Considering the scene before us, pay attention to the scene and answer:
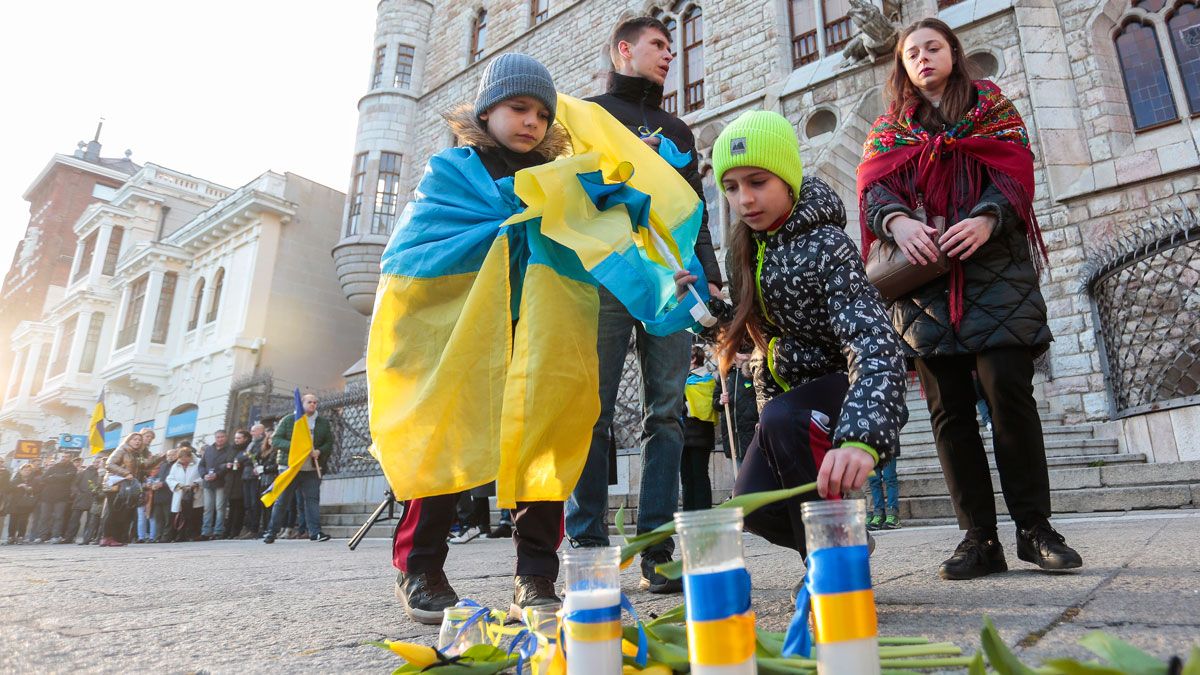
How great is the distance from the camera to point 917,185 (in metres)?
2.46

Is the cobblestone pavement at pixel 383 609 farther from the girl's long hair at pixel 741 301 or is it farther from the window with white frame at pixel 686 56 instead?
the window with white frame at pixel 686 56

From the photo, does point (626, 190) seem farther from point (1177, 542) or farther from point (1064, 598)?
point (1177, 542)

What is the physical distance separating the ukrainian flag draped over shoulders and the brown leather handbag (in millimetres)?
750

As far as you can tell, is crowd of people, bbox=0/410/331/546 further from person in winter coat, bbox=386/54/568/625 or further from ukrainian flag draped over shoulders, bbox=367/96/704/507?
ukrainian flag draped over shoulders, bbox=367/96/704/507

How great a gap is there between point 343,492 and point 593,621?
44.3ft

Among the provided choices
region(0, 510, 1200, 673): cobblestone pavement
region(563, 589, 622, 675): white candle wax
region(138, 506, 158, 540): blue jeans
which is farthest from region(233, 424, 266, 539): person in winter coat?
region(563, 589, 622, 675): white candle wax

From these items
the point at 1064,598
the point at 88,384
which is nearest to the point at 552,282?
the point at 1064,598

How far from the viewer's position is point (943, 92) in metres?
2.47

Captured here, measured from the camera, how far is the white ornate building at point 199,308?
21.0 m

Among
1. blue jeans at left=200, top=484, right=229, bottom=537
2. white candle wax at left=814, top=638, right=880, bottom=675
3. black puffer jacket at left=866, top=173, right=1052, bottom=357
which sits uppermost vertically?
black puffer jacket at left=866, top=173, right=1052, bottom=357

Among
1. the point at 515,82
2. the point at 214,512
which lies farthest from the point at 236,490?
the point at 515,82

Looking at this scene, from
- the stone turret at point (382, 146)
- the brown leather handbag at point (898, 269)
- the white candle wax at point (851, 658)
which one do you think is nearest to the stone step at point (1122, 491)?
the brown leather handbag at point (898, 269)

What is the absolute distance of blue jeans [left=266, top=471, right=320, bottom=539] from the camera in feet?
28.4

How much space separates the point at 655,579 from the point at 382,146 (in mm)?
18727
